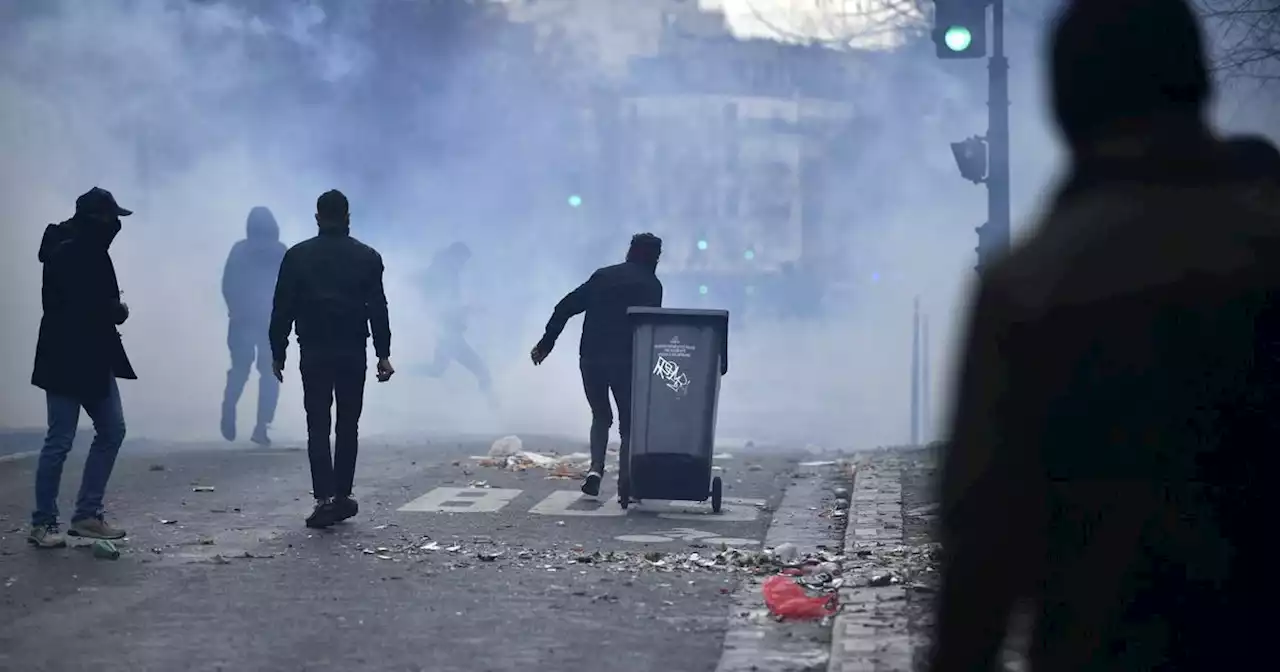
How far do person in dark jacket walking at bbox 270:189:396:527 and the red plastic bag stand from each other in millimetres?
3303

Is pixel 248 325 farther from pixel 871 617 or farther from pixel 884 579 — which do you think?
pixel 871 617

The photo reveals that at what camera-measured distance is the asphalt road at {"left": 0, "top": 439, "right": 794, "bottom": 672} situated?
564cm

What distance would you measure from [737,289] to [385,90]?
2026 centimetres

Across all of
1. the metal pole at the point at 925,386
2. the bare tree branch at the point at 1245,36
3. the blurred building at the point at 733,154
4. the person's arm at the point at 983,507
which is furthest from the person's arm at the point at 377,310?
the metal pole at the point at 925,386

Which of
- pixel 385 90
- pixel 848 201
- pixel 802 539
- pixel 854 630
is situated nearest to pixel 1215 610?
pixel 854 630

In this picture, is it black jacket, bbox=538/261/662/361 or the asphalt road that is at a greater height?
black jacket, bbox=538/261/662/361

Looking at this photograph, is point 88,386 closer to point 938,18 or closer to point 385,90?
point 938,18

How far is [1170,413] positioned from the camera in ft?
6.57

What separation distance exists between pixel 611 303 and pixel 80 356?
3.54m

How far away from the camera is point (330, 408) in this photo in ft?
29.8

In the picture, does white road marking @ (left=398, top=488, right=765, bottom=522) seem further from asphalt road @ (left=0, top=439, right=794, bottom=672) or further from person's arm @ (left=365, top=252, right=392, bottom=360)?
person's arm @ (left=365, top=252, right=392, bottom=360)

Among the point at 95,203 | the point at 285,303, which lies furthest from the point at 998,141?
the point at 95,203

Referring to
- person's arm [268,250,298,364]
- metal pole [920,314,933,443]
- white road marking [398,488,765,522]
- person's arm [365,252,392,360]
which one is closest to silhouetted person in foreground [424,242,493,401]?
white road marking [398,488,765,522]

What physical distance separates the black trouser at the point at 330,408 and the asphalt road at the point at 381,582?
0.93 feet
